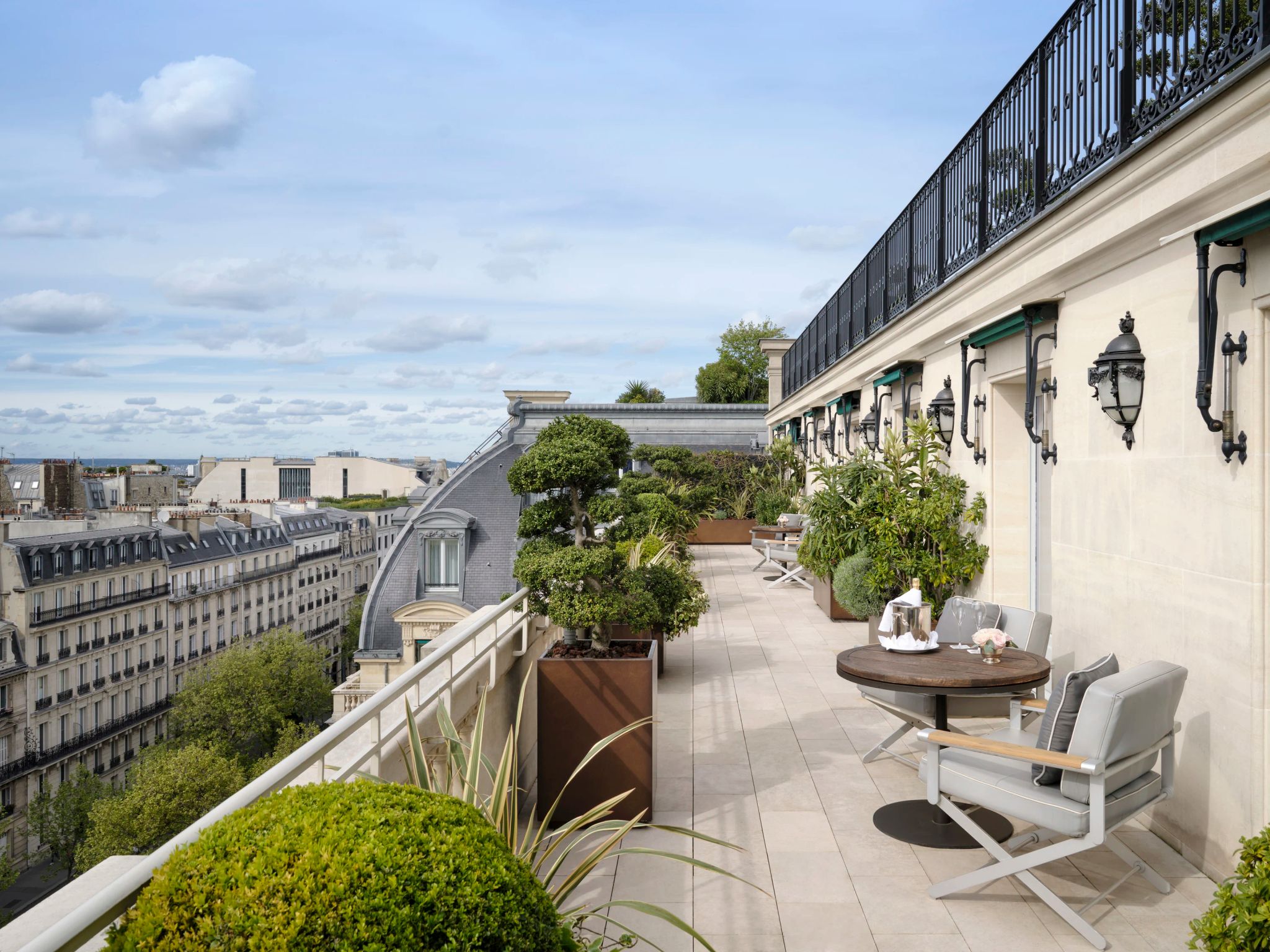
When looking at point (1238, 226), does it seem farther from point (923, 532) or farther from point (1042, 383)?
point (923, 532)

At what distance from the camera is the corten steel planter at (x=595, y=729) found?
13.1 feet

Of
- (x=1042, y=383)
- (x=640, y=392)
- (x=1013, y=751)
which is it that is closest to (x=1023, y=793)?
(x=1013, y=751)

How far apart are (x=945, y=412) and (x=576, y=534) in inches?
147

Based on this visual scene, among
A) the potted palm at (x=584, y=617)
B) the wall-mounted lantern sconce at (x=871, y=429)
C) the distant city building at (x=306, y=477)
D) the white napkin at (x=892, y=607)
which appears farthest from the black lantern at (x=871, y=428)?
the distant city building at (x=306, y=477)

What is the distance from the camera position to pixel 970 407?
6.76 m

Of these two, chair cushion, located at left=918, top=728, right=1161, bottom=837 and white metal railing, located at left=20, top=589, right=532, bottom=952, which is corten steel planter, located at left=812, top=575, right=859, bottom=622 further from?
chair cushion, located at left=918, top=728, right=1161, bottom=837

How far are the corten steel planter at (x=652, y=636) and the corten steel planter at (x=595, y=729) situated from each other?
51.2 inches

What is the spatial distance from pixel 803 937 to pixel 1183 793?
178 centimetres

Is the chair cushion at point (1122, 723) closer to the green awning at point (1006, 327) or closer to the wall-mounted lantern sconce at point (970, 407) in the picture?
the green awning at point (1006, 327)

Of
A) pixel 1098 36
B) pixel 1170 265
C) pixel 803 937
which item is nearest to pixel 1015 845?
pixel 803 937

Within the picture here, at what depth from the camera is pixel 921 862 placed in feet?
11.6

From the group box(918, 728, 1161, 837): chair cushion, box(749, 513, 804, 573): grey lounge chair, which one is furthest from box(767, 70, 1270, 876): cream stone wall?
box(749, 513, 804, 573): grey lounge chair

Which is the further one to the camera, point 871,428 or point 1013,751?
point 871,428

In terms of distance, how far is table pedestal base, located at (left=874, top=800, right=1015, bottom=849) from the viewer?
3709 mm
